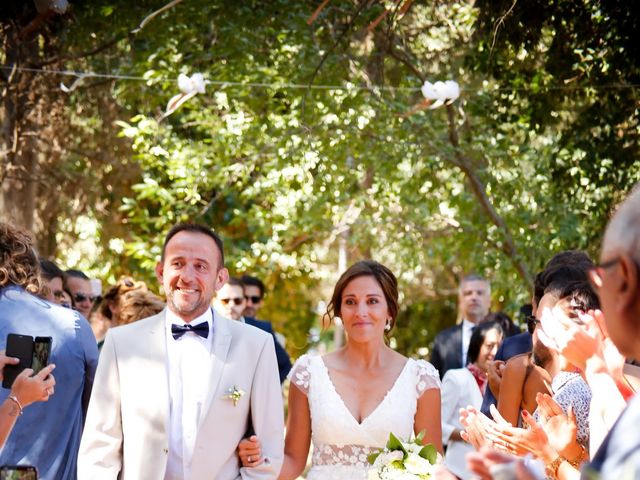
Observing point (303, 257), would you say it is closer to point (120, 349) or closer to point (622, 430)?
point (120, 349)

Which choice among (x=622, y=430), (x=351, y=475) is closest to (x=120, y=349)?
(x=351, y=475)

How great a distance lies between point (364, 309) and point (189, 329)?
4.33 ft

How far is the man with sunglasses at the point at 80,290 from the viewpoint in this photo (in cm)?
905

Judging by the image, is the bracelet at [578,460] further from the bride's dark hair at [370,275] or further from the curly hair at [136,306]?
the curly hair at [136,306]

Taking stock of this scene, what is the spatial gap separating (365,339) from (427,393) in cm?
46

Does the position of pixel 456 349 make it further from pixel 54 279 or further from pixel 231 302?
pixel 54 279

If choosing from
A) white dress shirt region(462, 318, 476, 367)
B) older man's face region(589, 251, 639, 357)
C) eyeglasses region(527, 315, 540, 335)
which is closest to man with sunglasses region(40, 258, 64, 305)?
eyeglasses region(527, 315, 540, 335)

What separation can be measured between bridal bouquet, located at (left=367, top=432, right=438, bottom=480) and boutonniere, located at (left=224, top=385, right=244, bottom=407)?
0.69m

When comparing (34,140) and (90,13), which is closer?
(90,13)

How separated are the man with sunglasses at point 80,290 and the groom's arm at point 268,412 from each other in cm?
421

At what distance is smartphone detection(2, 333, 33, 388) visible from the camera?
455 centimetres

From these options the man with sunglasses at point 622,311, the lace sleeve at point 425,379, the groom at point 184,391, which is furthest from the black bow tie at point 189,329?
the man with sunglasses at point 622,311

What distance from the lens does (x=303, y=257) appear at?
2000 centimetres

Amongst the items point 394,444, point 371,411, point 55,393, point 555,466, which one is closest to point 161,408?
point 55,393
